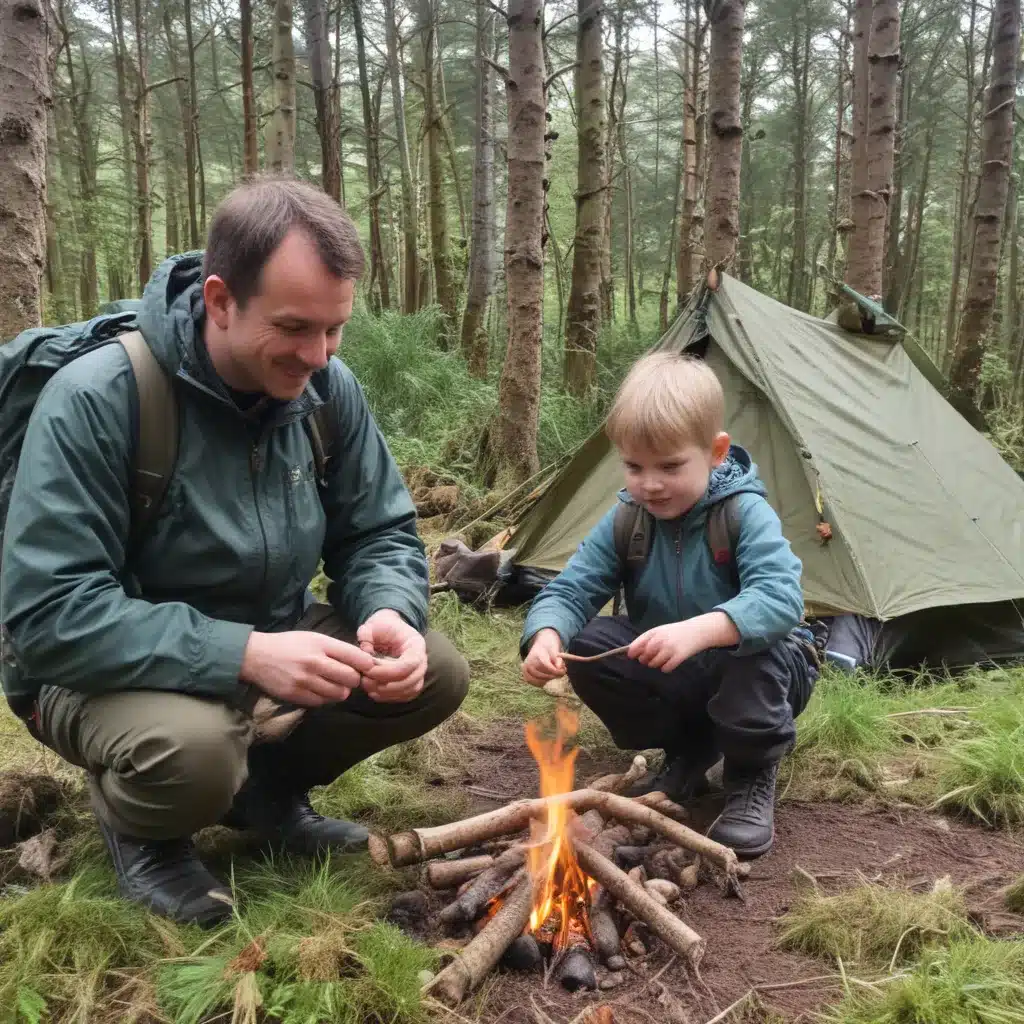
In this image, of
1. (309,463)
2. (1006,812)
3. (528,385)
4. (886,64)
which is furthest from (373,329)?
(1006,812)

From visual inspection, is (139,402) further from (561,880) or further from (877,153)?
(877,153)

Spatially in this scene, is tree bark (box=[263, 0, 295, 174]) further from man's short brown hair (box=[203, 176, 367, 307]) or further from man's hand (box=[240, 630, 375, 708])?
man's hand (box=[240, 630, 375, 708])

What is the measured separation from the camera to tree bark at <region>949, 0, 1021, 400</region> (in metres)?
8.97

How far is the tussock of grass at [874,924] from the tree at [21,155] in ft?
12.3

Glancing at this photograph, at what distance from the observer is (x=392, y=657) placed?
2.23m

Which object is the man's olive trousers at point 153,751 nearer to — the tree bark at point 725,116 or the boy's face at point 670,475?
the boy's face at point 670,475

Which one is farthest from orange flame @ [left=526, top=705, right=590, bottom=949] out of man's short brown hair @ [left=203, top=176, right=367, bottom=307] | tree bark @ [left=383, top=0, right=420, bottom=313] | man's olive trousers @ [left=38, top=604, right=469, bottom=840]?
tree bark @ [left=383, top=0, right=420, bottom=313]

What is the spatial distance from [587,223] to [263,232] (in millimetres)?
7069

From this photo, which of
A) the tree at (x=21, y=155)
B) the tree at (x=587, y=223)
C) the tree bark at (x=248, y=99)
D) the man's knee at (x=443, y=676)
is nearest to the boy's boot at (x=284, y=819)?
the man's knee at (x=443, y=676)

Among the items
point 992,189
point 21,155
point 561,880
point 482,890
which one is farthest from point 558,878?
point 992,189

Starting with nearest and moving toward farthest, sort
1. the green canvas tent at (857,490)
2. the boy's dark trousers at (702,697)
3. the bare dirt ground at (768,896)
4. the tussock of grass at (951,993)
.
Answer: the tussock of grass at (951,993) < the bare dirt ground at (768,896) < the boy's dark trousers at (702,697) < the green canvas tent at (857,490)

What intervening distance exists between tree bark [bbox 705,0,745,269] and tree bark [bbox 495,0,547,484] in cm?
140

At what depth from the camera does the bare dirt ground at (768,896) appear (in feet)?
6.06

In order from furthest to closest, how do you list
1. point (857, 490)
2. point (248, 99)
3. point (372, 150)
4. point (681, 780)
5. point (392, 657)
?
point (372, 150) < point (248, 99) < point (857, 490) < point (681, 780) < point (392, 657)
